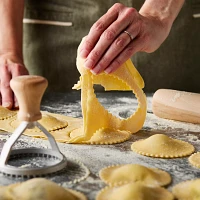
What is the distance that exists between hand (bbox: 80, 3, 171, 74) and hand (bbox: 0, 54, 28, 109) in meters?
0.63

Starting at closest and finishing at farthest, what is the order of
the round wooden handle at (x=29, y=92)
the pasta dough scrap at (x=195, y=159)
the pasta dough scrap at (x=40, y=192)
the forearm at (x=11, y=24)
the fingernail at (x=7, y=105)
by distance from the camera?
1. the pasta dough scrap at (x=40, y=192)
2. the round wooden handle at (x=29, y=92)
3. the pasta dough scrap at (x=195, y=159)
4. the fingernail at (x=7, y=105)
5. the forearm at (x=11, y=24)

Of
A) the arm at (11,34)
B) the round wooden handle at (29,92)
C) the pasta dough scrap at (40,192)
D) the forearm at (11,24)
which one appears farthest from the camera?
the forearm at (11,24)

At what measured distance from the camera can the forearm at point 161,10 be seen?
A: 208 centimetres

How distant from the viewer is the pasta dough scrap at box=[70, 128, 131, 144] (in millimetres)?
1752

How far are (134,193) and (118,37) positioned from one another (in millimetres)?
775

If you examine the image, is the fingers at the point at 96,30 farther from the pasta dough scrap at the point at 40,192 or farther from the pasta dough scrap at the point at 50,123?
the pasta dough scrap at the point at 40,192

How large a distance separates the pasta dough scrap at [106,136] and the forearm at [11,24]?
35.1 inches

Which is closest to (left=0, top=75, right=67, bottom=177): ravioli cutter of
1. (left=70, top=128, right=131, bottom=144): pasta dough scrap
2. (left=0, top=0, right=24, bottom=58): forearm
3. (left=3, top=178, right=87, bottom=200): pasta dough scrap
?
(left=3, top=178, right=87, bottom=200): pasta dough scrap

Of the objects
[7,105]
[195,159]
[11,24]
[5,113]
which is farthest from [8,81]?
[195,159]

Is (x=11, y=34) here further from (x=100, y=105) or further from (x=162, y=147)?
(x=162, y=147)

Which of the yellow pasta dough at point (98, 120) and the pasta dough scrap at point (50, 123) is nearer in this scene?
the yellow pasta dough at point (98, 120)

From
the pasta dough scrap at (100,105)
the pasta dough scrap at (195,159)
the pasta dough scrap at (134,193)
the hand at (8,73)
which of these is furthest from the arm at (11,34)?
the pasta dough scrap at (134,193)

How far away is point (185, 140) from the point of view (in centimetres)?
182

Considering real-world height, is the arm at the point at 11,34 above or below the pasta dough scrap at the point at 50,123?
above
